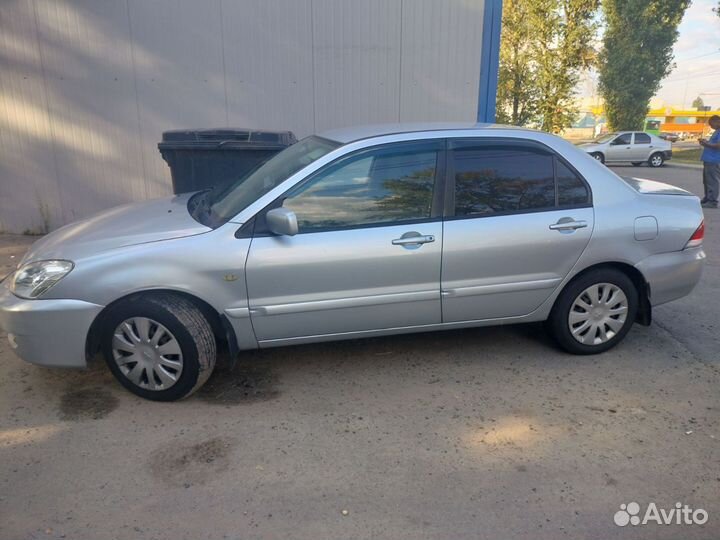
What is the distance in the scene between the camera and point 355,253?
3.48 meters

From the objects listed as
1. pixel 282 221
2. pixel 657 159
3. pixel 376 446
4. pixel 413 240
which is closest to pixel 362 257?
pixel 413 240

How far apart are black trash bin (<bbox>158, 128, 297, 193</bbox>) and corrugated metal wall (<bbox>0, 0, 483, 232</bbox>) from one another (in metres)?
1.80

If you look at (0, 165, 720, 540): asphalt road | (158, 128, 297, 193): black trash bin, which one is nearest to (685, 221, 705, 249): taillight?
(0, 165, 720, 540): asphalt road

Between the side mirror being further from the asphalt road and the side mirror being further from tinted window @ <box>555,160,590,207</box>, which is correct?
tinted window @ <box>555,160,590,207</box>

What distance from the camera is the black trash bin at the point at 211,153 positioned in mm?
5828

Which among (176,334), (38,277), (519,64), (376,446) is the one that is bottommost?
(376,446)

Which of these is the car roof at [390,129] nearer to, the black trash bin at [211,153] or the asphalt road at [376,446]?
the asphalt road at [376,446]

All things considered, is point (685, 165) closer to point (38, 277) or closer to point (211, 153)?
point (211, 153)

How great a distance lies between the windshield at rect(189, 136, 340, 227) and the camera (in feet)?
11.8

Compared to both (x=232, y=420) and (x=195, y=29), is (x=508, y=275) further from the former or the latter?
(x=195, y=29)

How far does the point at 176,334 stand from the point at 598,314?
2926 millimetres

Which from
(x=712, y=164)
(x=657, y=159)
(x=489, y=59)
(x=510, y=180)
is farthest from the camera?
(x=657, y=159)

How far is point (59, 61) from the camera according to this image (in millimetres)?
7391

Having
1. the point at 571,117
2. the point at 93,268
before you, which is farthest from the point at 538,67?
the point at 93,268
